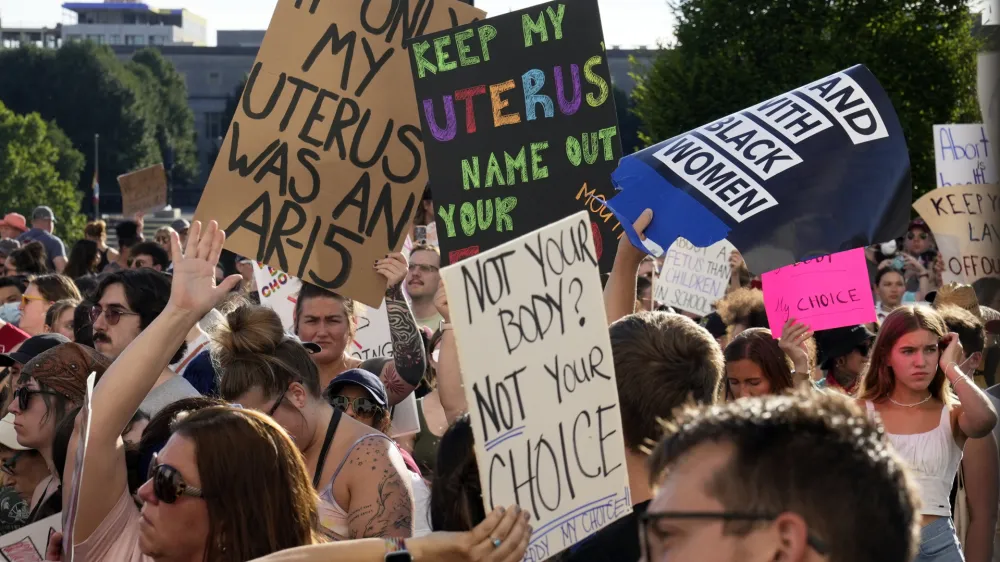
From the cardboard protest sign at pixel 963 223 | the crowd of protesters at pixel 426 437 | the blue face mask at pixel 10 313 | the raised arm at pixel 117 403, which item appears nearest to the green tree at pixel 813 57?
the cardboard protest sign at pixel 963 223

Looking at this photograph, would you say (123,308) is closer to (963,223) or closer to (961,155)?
(963,223)

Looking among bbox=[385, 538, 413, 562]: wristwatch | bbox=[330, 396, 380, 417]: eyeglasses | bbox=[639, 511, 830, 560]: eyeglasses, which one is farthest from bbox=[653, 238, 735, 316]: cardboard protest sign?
bbox=[639, 511, 830, 560]: eyeglasses

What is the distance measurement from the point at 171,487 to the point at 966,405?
301 centimetres

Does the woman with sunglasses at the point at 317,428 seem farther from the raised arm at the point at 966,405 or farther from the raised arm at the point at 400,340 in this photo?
the raised arm at the point at 966,405

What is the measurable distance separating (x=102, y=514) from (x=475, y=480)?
39.7 inches

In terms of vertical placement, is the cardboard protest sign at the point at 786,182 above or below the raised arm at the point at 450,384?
above

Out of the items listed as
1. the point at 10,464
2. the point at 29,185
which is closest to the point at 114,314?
the point at 10,464

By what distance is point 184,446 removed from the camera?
10.1 feet

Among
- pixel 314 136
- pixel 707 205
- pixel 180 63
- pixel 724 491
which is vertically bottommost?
pixel 724 491

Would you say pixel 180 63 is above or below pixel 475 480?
above

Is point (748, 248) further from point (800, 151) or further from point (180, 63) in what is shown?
point (180, 63)

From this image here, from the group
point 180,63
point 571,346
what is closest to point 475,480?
point 571,346

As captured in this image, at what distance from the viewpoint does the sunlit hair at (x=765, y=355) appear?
207 inches

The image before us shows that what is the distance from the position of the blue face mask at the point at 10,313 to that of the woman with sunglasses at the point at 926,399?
18.6ft
